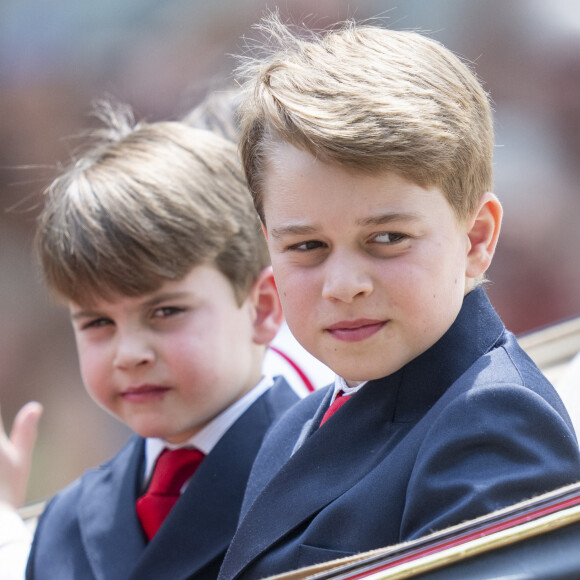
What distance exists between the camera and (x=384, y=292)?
921 mm

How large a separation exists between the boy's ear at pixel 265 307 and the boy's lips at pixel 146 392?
0.18m

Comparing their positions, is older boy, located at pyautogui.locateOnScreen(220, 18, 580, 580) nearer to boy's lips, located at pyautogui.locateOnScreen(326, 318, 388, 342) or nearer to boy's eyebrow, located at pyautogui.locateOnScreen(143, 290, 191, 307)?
boy's lips, located at pyautogui.locateOnScreen(326, 318, 388, 342)

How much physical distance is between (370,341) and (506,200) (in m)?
1.90

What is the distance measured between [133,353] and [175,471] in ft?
0.66

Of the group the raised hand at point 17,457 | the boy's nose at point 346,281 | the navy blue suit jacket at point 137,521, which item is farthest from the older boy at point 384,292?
the raised hand at point 17,457

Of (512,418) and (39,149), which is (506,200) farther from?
(512,418)

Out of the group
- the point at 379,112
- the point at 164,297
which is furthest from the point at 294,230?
the point at 164,297

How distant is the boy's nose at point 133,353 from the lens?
131 centimetres

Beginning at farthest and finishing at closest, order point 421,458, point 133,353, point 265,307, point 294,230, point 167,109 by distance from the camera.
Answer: point 167,109 < point 265,307 < point 133,353 < point 294,230 < point 421,458

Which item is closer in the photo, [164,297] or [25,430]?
[164,297]

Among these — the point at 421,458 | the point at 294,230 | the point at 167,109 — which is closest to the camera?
the point at 421,458

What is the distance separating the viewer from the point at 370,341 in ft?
3.10

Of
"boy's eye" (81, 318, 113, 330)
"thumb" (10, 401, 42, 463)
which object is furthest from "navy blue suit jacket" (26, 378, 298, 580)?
"boy's eye" (81, 318, 113, 330)

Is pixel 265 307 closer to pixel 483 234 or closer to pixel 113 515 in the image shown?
pixel 113 515
